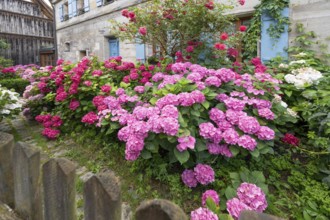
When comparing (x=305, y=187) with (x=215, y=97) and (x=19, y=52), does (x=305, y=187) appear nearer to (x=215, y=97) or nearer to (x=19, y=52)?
(x=215, y=97)

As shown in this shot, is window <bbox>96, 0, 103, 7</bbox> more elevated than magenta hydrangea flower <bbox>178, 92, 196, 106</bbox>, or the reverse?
window <bbox>96, 0, 103, 7</bbox>

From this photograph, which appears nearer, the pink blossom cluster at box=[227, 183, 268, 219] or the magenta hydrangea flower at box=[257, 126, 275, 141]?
the pink blossom cluster at box=[227, 183, 268, 219]

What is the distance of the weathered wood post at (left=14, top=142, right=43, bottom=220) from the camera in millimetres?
A: 1146

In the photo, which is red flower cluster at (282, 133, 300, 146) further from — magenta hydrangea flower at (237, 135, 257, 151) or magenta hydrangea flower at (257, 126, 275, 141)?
magenta hydrangea flower at (237, 135, 257, 151)

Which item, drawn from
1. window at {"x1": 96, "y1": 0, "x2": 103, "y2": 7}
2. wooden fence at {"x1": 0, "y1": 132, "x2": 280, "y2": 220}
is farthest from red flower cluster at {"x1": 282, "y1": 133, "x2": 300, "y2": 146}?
window at {"x1": 96, "y1": 0, "x2": 103, "y2": 7}

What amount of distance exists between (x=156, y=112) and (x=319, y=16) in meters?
4.40

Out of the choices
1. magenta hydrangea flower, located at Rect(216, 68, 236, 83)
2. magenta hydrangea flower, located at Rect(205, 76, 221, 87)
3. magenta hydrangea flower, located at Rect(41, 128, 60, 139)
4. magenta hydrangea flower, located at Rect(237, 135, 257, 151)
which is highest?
magenta hydrangea flower, located at Rect(216, 68, 236, 83)

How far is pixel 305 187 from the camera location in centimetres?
209

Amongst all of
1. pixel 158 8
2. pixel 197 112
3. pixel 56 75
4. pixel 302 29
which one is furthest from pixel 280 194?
pixel 302 29

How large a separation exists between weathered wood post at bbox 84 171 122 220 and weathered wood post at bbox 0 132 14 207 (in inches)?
23.2

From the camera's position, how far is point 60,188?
105cm

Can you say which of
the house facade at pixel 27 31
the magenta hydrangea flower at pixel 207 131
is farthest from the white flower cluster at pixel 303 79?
the house facade at pixel 27 31

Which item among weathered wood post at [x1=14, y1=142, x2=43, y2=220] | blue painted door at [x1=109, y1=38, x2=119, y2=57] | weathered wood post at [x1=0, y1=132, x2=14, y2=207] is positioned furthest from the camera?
blue painted door at [x1=109, y1=38, x2=119, y2=57]

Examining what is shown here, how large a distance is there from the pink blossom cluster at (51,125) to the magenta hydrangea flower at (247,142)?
2.64m
